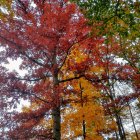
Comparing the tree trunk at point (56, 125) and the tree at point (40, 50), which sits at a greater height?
the tree at point (40, 50)

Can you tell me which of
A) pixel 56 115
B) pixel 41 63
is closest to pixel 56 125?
pixel 56 115

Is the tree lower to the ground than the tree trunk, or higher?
higher

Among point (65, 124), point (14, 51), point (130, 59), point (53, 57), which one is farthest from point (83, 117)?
point (14, 51)

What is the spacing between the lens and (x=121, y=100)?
13281 mm

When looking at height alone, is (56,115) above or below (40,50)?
below

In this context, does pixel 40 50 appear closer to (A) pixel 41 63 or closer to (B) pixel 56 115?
(A) pixel 41 63

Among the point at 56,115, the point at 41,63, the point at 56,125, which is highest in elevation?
the point at 41,63

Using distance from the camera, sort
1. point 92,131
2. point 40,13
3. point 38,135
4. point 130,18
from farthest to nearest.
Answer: point 92,131 < point 40,13 < point 38,135 < point 130,18

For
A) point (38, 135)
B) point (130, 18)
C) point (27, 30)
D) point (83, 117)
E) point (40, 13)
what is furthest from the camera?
point (83, 117)

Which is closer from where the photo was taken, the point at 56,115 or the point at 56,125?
the point at 56,125

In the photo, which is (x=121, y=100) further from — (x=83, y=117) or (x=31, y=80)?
(x=31, y=80)

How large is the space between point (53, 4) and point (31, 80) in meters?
4.22

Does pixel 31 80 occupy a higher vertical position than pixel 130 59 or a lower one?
lower

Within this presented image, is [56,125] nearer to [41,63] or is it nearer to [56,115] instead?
[56,115]
